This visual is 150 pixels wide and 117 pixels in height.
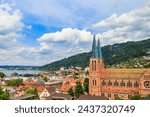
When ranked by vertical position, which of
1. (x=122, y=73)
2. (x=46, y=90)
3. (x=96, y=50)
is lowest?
(x=46, y=90)

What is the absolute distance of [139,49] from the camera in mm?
75375

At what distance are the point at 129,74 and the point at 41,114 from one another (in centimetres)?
2069

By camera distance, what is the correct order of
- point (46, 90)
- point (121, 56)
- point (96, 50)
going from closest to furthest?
point (46, 90) < point (96, 50) < point (121, 56)

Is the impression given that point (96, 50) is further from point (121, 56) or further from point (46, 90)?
point (121, 56)

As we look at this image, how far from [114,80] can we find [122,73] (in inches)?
32.7

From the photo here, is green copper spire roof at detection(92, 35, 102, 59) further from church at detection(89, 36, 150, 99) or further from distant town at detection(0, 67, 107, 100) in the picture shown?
distant town at detection(0, 67, 107, 100)

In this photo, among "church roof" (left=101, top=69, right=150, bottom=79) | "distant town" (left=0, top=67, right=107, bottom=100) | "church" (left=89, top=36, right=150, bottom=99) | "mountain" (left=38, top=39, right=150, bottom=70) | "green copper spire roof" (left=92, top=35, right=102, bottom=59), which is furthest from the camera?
"mountain" (left=38, top=39, right=150, bottom=70)

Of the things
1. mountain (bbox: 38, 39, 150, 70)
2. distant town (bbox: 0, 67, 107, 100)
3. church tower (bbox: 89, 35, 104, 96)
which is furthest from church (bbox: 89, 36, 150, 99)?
mountain (bbox: 38, 39, 150, 70)

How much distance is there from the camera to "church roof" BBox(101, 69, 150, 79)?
69.4 feet

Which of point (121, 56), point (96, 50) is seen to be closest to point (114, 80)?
point (96, 50)

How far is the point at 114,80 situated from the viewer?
21953mm

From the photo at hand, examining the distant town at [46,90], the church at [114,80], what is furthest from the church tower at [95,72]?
the distant town at [46,90]

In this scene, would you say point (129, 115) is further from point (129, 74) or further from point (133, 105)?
point (129, 74)

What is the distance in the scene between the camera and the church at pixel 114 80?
20.3m
